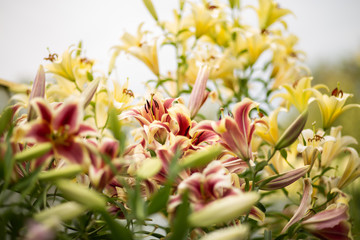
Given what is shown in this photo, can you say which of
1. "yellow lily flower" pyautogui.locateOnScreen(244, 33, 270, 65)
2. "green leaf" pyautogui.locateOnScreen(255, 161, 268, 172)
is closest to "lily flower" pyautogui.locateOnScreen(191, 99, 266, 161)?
"green leaf" pyautogui.locateOnScreen(255, 161, 268, 172)

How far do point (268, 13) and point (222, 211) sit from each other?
415 millimetres

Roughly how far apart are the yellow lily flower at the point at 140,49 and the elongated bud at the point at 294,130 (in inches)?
9.1

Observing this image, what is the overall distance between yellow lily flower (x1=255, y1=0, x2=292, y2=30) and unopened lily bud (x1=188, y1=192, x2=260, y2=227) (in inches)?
15.8

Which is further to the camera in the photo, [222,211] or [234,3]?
[234,3]

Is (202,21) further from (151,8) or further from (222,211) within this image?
(222,211)

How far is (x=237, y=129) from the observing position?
0.27 m

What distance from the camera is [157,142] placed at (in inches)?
11.6

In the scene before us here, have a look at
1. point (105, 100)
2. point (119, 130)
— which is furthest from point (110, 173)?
point (105, 100)

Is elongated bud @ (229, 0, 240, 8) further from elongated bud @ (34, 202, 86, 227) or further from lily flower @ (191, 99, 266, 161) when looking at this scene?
elongated bud @ (34, 202, 86, 227)

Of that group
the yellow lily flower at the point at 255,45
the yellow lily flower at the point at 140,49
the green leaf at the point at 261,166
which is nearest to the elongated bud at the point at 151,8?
the yellow lily flower at the point at 140,49

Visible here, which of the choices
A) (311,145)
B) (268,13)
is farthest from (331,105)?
(268,13)

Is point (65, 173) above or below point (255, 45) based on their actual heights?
below

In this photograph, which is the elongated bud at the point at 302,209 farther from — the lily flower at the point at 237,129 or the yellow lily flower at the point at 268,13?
the yellow lily flower at the point at 268,13

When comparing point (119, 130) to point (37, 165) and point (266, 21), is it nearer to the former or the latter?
point (37, 165)
